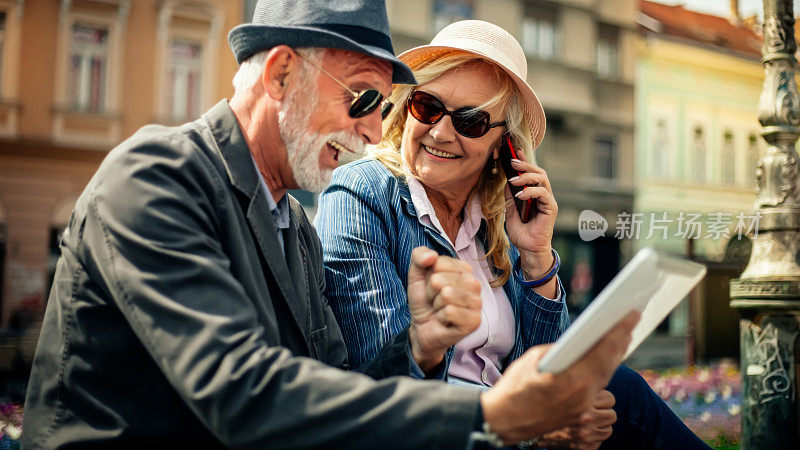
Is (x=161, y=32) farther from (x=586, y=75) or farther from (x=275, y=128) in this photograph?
(x=275, y=128)

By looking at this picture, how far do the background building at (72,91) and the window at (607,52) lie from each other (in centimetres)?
1023

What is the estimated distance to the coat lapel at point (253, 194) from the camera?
174 cm

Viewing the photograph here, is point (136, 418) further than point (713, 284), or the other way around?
point (713, 284)

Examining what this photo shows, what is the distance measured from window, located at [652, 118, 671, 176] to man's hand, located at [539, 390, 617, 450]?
825 inches

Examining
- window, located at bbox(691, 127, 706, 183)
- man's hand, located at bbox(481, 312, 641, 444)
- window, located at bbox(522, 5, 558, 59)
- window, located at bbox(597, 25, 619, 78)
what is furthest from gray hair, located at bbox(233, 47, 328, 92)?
window, located at bbox(691, 127, 706, 183)

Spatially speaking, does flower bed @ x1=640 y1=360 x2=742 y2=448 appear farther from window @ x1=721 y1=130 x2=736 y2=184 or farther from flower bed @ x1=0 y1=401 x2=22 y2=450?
window @ x1=721 y1=130 x2=736 y2=184

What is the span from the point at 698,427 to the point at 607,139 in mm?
16328

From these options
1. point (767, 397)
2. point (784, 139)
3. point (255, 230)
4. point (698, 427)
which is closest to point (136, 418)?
point (255, 230)

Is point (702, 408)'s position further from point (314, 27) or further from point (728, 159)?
point (728, 159)

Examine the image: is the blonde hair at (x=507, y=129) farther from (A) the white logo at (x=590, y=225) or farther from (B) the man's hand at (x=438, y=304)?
(A) the white logo at (x=590, y=225)

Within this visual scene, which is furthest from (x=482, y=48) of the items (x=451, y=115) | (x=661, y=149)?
(x=661, y=149)

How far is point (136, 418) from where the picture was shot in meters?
1.50

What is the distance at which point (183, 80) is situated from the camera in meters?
16.4

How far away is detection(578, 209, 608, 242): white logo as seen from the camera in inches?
734
